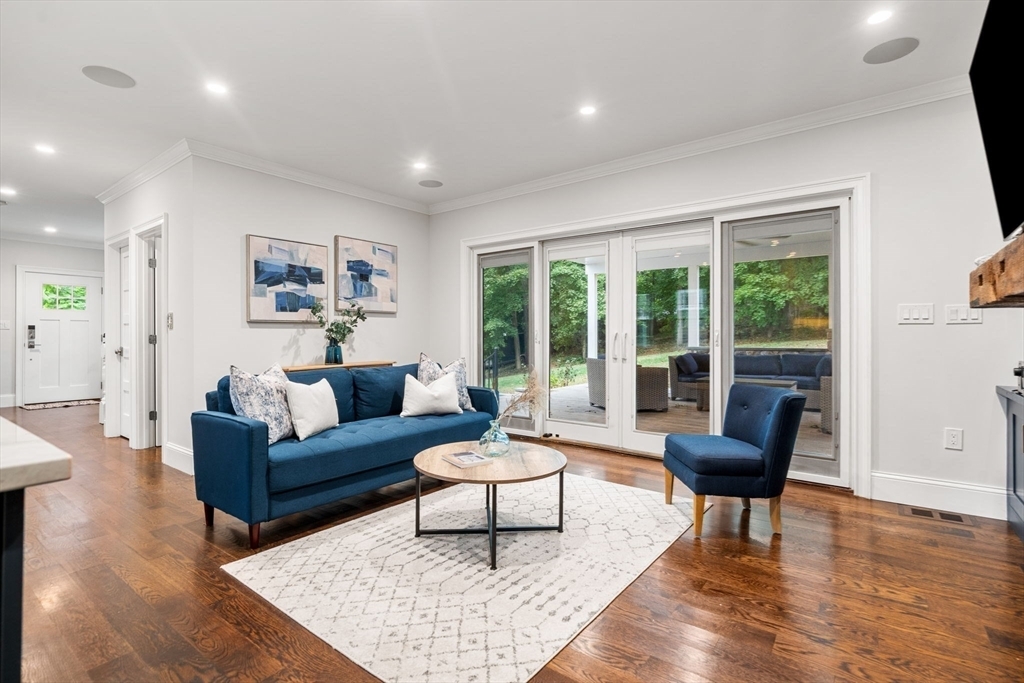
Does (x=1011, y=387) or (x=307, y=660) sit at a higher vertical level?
(x=1011, y=387)

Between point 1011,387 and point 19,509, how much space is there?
4.16 meters

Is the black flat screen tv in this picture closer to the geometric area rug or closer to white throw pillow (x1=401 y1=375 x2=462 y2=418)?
the geometric area rug

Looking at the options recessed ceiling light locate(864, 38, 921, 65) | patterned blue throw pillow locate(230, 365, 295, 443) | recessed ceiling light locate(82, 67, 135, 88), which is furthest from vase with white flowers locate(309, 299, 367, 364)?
recessed ceiling light locate(864, 38, 921, 65)

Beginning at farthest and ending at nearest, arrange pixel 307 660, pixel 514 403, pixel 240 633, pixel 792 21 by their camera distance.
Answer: pixel 514 403
pixel 792 21
pixel 240 633
pixel 307 660

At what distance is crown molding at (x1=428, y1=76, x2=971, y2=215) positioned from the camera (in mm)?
3076

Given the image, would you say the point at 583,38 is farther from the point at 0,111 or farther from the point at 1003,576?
the point at 0,111

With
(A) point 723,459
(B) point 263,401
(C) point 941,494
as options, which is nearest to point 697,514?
(A) point 723,459

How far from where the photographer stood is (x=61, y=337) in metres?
7.80

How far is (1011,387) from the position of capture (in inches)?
111

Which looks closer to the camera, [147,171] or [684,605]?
[684,605]

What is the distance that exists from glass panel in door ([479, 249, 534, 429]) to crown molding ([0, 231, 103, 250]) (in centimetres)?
694

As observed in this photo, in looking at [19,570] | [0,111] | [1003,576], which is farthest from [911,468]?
[0,111]

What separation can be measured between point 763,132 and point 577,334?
229 centimetres

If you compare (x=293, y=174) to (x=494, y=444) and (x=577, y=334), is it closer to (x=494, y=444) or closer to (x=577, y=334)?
(x=577, y=334)
